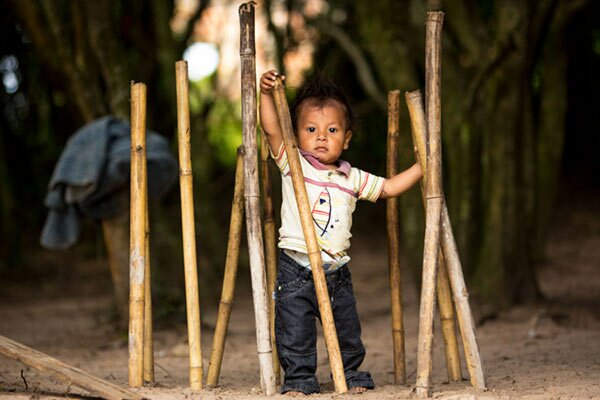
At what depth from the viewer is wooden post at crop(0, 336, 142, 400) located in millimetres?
2623

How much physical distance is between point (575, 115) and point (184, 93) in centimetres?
799

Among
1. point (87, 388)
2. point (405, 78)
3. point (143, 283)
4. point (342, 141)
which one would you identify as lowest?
point (87, 388)

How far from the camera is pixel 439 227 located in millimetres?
2811

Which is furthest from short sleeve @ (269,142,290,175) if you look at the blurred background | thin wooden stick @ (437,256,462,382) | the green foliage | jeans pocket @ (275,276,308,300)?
the green foliage

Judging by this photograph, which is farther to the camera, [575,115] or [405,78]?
[575,115]

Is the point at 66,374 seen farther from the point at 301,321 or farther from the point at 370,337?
the point at 370,337

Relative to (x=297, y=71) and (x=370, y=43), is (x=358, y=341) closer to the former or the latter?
(x=370, y=43)

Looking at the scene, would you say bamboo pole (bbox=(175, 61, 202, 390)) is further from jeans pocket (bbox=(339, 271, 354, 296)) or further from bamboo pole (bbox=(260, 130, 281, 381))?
jeans pocket (bbox=(339, 271, 354, 296))

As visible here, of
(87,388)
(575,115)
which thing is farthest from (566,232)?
(87,388)

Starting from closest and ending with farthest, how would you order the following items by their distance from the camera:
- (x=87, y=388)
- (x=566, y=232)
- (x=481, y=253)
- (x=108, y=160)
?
(x=87, y=388) → (x=108, y=160) → (x=481, y=253) → (x=566, y=232)

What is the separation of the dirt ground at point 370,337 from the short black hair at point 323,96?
0.94m

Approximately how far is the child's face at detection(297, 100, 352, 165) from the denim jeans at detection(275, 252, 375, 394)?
0.38m

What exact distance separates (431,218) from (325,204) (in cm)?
39

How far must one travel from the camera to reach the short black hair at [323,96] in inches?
121
